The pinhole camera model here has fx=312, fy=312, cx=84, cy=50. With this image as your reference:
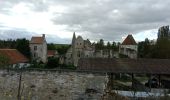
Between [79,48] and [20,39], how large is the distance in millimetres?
12696

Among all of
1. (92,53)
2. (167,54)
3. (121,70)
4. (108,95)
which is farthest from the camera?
(92,53)

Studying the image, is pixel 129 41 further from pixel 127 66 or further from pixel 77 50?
pixel 127 66

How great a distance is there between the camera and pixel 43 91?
12.4m

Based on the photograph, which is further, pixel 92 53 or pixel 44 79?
pixel 92 53

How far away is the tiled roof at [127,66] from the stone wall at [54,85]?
49.2 ft

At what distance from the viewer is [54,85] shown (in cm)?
1234

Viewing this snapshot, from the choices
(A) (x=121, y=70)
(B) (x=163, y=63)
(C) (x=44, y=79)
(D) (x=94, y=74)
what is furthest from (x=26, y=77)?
(B) (x=163, y=63)

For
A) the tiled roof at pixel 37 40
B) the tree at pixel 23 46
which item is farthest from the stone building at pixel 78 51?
the tree at pixel 23 46

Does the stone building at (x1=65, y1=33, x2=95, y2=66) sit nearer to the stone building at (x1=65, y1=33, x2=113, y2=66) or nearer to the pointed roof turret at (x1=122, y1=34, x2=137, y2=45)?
the stone building at (x1=65, y1=33, x2=113, y2=66)

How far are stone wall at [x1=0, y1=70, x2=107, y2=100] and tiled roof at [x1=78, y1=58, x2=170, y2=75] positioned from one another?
1499 cm

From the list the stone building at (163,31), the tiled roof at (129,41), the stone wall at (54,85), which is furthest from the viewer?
the tiled roof at (129,41)

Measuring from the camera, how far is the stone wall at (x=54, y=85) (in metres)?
12.3

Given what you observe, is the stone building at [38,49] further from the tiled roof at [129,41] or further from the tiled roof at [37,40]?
the tiled roof at [129,41]

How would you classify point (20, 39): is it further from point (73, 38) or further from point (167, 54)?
point (167, 54)
